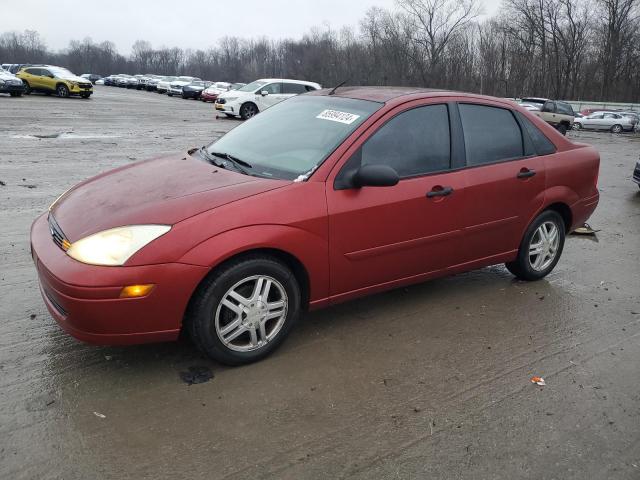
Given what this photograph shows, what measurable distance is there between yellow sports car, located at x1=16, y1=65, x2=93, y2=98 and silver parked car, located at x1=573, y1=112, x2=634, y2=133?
93.4 feet

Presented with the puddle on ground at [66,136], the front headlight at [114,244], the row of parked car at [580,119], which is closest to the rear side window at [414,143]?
the front headlight at [114,244]

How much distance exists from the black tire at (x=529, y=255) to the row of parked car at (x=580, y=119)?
27376 millimetres

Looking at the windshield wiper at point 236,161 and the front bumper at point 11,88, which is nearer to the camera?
the windshield wiper at point 236,161

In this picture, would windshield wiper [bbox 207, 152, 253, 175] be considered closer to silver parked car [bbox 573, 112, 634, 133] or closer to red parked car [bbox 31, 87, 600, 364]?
red parked car [bbox 31, 87, 600, 364]

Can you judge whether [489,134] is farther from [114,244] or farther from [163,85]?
[163,85]

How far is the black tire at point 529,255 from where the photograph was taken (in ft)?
15.8

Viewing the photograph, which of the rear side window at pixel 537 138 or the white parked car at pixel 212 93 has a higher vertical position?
the white parked car at pixel 212 93

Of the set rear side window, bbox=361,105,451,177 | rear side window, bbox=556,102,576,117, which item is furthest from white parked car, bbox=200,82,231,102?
rear side window, bbox=361,105,451,177

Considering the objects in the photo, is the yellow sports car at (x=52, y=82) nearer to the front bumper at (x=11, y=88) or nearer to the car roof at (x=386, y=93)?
the front bumper at (x=11, y=88)

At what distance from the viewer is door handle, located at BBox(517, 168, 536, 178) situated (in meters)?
4.52

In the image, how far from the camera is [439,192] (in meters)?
3.99

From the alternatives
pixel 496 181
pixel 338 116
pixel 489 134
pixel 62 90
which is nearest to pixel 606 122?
pixel 62 90

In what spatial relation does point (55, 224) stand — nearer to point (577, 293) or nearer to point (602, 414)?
point (602, 414)

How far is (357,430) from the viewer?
9.29ft
